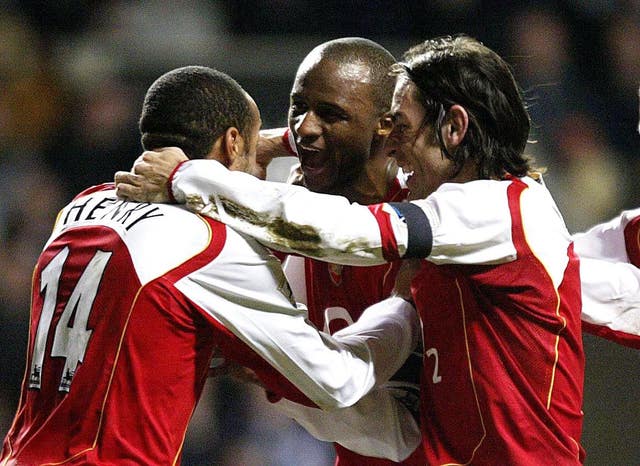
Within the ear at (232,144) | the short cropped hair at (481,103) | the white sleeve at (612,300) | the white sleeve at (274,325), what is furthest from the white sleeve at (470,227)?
the white sleeve at (612,300)

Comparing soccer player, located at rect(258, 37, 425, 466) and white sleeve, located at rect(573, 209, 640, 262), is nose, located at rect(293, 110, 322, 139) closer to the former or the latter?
soccer player, located at rect(258, 37, 425, 466)

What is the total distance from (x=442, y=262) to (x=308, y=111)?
0.98 metres

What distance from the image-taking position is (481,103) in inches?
101

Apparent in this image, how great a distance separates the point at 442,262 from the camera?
2393mm

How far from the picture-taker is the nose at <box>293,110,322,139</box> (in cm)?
320

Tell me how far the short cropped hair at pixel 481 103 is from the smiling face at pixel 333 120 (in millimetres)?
588

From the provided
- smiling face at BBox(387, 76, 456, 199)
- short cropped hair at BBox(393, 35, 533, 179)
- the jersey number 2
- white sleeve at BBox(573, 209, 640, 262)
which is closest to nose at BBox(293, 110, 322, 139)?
smiling face at BBox(387, 76, 456, 199)

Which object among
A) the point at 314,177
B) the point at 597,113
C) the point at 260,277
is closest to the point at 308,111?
the point at 314,177

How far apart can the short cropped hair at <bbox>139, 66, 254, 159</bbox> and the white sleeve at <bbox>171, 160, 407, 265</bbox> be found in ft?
0.43

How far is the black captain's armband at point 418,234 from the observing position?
2.35 m

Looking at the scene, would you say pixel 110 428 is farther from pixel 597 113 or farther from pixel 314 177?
pixel 597 113

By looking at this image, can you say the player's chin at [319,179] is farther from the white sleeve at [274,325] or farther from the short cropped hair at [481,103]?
the white sleeve at [274,325]

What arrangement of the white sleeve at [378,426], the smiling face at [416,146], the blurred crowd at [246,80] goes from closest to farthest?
1. the smiling face at [416,146]
2. the white sleeve at [378,426]
3. the blurred crowd at [246,80]

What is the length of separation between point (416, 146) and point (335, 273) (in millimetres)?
619
